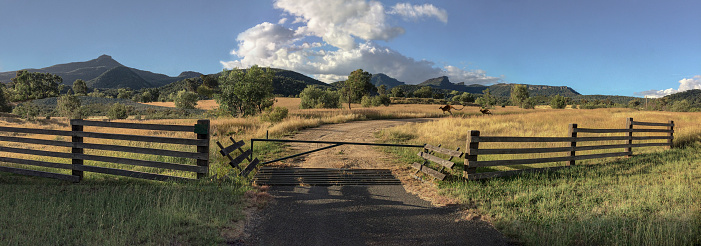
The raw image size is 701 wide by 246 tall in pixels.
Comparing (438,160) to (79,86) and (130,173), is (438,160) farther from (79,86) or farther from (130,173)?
(79,86)

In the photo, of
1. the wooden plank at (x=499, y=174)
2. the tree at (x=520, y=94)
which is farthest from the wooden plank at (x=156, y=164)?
the tree at (x=520, y=94)

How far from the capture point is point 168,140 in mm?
7809

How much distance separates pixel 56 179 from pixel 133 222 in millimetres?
5832

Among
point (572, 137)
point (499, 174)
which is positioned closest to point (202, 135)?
point (499, 174)

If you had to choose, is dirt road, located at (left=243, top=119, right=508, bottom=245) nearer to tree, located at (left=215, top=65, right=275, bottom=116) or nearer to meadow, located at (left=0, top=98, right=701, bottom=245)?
meadow, located at (left=0, top=98, right=701, bottom=245)

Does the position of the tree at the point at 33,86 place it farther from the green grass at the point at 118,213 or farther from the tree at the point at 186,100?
the green grass at the point at 118,213

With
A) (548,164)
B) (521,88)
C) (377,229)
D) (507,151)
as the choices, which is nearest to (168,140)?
(377,229)

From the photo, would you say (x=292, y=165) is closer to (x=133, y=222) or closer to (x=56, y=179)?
(x=133, y=222)

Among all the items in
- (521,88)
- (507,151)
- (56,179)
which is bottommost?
(56,179)

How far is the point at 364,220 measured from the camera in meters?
5.83

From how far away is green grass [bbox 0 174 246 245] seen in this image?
462 centimetres

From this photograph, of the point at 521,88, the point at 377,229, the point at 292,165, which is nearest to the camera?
the point at 377,229

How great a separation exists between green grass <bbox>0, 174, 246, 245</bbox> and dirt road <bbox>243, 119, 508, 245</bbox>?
87cm

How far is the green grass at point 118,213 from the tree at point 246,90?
2858 centimetres
